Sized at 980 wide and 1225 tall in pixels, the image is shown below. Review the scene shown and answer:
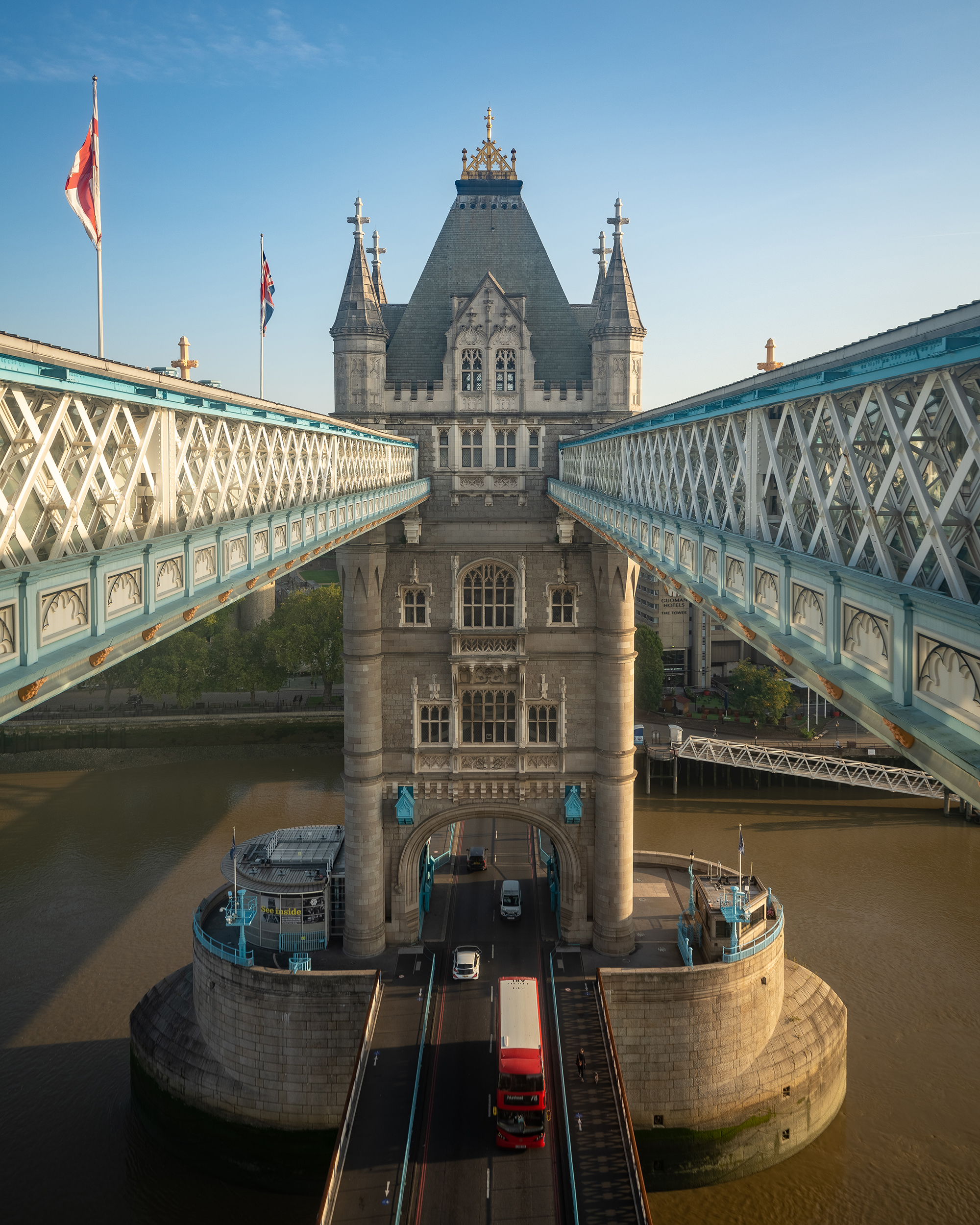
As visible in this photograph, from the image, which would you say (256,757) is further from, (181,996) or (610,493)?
(610,493)

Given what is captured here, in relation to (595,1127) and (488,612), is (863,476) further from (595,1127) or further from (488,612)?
(488,612)

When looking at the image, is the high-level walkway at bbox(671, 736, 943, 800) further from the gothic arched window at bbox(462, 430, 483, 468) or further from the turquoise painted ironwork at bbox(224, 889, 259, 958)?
the turquoise painted ironwork at bbox(224, 889, 259, 958)

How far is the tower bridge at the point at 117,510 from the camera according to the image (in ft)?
23.3

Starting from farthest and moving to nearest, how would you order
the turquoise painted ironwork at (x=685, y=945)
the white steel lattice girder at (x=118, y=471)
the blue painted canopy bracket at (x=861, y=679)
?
the turquoise painted ironwork at (x=685, y=945), the white steel lattice girder at (x=118, y=471), the blue painted canopy bracket at (x=861, y=679)

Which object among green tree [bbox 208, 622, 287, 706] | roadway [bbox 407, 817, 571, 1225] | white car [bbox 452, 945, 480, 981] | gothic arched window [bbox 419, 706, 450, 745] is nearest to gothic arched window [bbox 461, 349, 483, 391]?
gothic arched window [bbox 419, 706, 450, 745]

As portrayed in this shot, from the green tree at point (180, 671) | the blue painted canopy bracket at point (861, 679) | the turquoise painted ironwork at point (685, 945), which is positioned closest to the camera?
the blue painted canopy bracket at point (861, 679)

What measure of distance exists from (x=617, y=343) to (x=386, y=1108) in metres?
22.5

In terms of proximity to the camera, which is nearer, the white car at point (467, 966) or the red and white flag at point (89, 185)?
the red and white flag at point (89, 185)

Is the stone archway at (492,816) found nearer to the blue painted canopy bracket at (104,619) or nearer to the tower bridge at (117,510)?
the tower bridge at (117,510)

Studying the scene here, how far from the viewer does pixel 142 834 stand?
137 feet

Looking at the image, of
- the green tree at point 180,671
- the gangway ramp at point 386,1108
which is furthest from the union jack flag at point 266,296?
the green tree at point 180,671

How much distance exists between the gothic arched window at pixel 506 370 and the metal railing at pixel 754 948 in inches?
709

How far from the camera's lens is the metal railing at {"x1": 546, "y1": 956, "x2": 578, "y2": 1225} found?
17234 millimetres

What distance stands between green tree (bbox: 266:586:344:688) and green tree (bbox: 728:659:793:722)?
24693 mm
